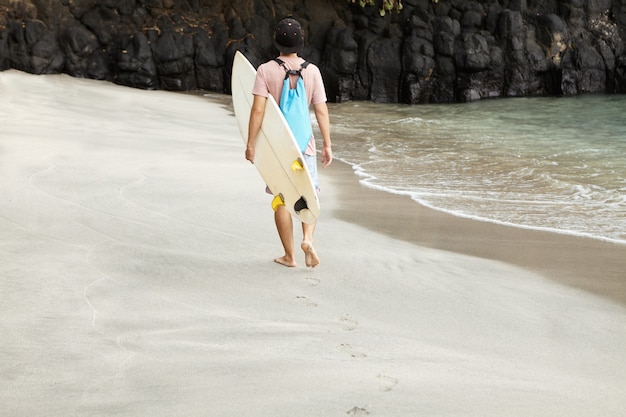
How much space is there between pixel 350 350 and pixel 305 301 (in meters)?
0.77

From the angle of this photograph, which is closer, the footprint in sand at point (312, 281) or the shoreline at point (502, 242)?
the footprint in sand at point (312, 281)

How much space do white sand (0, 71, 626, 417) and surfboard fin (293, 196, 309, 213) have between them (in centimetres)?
36

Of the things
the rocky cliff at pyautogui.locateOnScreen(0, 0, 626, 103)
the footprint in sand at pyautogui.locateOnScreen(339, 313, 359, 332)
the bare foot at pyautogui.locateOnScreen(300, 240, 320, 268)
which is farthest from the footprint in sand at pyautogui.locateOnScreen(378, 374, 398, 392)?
the rocky cliff at pyautogui.locateOnScreen(0, 0, 626, 103)

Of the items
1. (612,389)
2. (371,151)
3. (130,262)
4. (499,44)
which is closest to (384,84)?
(499,44)

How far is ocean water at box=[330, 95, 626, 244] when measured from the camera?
6.99 m

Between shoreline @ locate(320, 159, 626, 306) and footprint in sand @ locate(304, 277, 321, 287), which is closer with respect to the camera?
footprint in sand @ locate(304, 277, 321, 287)

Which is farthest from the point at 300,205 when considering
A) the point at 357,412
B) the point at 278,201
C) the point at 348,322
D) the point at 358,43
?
the point at 358,43

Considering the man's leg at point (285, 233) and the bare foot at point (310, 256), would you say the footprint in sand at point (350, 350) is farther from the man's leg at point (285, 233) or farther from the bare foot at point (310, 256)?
the man's leg at point (285, 233)

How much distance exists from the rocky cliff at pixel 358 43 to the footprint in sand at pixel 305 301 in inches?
590

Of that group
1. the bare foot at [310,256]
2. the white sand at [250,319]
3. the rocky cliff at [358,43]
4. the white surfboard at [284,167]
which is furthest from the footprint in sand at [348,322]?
the rocky cliff at [358,43]

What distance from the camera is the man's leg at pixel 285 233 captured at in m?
4.80

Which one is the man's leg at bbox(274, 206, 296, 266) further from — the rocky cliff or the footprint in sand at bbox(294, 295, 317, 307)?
the rocky cliff

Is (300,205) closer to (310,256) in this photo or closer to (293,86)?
(310,256)

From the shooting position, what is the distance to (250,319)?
3.76m
